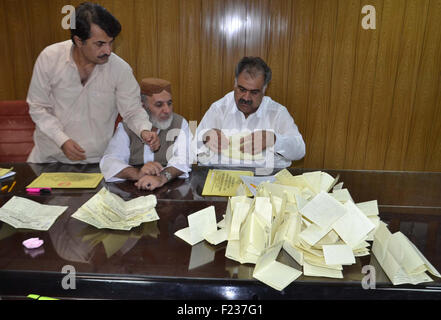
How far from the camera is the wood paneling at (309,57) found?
2998mm

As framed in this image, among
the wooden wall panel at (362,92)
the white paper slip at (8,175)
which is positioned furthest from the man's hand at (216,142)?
the wooden wall panel at (362,92)

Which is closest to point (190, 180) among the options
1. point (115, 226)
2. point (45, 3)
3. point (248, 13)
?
point (115, 226)

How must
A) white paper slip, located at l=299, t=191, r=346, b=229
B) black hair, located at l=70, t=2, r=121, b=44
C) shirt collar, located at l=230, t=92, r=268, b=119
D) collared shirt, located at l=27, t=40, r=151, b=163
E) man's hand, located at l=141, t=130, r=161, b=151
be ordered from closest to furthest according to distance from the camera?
1. white paper slip, located at l=299, t=191, r=346, b=229
2. man's hand, located at l=141, t=130, r=161, b=151
3. black hair, located at l=70, t=2, r=121, b=44
4. collared shirt, located at l=27, t=40, r=151, b=163
5. shirt collar, located at l=230, t=92, r=268, b=119

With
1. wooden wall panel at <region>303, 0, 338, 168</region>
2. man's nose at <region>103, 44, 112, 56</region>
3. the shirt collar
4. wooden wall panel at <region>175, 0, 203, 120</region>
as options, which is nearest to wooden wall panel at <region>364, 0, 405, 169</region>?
wooden wall panel at <region>303, 0, 338, 168</region>

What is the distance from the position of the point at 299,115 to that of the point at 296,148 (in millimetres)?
945

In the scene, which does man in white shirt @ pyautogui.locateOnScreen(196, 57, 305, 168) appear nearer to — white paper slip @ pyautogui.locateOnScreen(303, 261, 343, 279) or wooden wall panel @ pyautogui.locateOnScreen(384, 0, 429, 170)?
white paper slip @ pyautogui.locateOnScreen(303, 261, 343, 279)

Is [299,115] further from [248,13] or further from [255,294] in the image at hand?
[255,294]

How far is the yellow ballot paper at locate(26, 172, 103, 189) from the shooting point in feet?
5.49

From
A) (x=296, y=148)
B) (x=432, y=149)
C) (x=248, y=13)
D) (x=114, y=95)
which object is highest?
(x=248, y=13)

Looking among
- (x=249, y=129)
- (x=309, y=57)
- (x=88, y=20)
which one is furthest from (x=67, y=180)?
(x=309, y=57)

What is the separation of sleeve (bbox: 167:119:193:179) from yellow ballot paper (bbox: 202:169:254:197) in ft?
0.42
